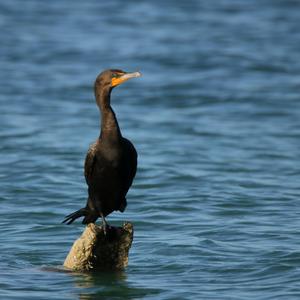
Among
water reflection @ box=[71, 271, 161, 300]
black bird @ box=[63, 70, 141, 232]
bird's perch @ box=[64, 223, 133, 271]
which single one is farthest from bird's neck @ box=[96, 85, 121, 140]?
water reflection @ box=[71, 271, 161, 300]

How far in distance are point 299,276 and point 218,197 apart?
12.3ft

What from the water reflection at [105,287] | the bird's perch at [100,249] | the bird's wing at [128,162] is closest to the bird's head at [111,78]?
the bird's wing at [128,162]

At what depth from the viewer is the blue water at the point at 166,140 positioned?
9805mm

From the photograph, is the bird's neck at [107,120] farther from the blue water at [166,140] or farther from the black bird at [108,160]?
the blue water at [166,140]

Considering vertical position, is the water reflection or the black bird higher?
the black bird

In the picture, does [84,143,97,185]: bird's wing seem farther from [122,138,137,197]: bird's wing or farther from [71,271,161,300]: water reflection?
[71,271,161,300]: water reflection

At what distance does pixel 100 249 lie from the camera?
9.19 meters

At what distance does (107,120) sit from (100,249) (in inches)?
44.7

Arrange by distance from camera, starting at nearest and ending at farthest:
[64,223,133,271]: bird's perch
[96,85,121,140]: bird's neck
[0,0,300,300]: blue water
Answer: [96,85,121,140]: bird's neck, [64,223,133,271]: bird's perch, [0,0,300,300]: blue water

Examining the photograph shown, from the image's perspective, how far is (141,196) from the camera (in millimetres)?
13562

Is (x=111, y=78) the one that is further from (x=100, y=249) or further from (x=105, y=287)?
(x=105, y=287)

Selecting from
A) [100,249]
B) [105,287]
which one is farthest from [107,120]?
[105,287]

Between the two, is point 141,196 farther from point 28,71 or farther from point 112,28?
point 112,28

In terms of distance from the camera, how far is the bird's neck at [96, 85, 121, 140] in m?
8.89
